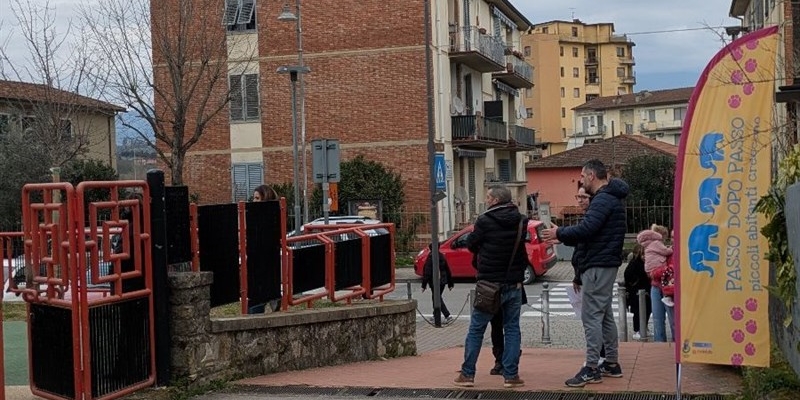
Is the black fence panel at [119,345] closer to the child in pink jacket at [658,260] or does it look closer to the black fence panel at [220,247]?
the black fence panel at [220,247]

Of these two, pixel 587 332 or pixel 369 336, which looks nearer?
pixel 587 332

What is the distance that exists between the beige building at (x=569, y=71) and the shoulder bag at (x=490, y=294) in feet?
275

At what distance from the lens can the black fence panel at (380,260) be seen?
510 inches

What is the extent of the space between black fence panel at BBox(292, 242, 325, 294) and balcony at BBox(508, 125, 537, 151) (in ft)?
113

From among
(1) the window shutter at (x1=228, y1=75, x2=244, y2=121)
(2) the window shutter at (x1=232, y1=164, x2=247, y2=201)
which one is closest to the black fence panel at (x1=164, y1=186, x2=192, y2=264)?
(1) the window shutter at (x1=228, y1=75, x2=244, y2=121)

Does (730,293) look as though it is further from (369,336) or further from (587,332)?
(369,336)

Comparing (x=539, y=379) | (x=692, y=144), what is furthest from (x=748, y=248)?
(x=539, y=379)

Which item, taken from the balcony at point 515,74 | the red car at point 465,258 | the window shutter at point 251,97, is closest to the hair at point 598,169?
the red car at point 465,258

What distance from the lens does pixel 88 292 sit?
309 inches

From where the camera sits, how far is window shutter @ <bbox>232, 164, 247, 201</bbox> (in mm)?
38656

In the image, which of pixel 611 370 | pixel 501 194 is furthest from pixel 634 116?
pixel 501 194

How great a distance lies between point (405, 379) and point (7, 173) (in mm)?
26451

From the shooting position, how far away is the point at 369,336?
11.6 metres

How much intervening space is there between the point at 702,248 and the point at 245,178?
32465 mm
